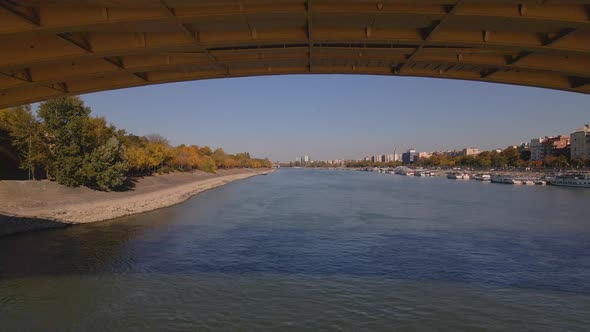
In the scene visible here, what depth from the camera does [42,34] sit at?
300 inches

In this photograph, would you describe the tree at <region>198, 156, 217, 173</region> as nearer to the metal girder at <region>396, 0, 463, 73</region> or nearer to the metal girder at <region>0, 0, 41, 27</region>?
the metal girder at <region>0, 0, 41, 27</region>

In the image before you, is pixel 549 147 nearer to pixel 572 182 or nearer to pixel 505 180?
pixel 505 180

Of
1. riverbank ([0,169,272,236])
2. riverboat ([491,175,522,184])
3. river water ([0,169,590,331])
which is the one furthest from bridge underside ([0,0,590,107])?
riverboat ([491,175,522,184])

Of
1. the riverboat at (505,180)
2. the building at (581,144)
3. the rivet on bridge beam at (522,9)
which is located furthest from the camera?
the building at (581,144)

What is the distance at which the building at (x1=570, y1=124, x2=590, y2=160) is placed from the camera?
12795 cm

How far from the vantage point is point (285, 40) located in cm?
870

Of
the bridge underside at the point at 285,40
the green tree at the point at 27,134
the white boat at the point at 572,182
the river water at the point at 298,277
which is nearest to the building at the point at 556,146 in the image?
the white boat at the point at 572,182

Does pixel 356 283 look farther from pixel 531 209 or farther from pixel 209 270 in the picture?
pixel 531 209

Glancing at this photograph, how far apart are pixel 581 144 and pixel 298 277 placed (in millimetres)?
157822

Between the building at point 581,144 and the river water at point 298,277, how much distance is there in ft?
423

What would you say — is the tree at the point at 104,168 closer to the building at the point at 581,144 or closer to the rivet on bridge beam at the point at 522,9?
the rivet on bridge beam at the point at 522,9

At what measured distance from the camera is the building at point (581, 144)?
12795 cm

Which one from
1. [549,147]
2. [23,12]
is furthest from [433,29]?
[549,147]

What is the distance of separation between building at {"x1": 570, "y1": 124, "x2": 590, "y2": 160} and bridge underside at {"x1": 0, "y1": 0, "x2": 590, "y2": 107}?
148 m
